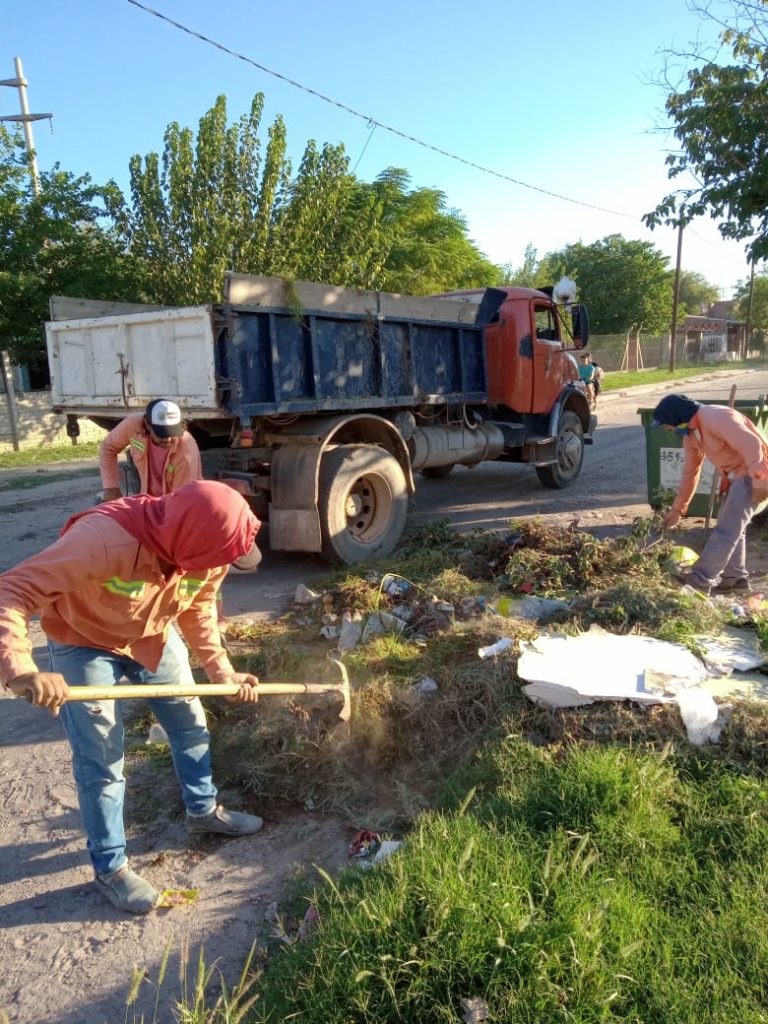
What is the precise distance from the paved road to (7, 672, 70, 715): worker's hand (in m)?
3.36

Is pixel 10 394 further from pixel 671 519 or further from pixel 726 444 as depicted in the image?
pixel 726 444

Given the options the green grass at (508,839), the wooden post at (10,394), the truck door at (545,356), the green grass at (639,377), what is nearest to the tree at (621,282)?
the green grass at (639,377)

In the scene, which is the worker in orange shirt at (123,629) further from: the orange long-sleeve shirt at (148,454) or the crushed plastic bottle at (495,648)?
the orange long-sleeve shirt at (148,454)

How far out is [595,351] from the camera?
108 feet

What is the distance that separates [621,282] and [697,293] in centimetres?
3726

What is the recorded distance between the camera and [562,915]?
7.24 ft

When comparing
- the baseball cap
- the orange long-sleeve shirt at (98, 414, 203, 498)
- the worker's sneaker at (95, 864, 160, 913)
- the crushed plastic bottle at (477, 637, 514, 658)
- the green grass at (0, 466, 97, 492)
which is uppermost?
A: the baseball cap

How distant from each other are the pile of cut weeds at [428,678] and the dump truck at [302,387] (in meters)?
0.84

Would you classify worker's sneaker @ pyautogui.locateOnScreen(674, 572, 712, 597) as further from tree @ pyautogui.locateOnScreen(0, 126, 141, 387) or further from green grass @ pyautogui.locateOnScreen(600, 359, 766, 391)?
green grass @ pyautogui.locateOnScreen(600, 359, 766, 391)

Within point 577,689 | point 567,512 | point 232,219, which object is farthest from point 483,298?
point 232,219

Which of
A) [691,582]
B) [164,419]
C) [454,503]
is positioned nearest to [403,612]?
[164,419]

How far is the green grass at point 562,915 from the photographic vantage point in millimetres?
2014

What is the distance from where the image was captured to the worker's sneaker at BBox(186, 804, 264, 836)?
10.0 ft

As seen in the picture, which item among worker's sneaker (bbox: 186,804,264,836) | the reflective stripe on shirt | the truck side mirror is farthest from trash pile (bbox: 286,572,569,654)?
the truck side mirror
